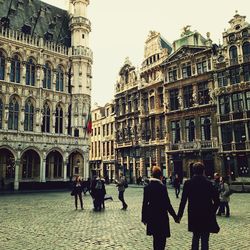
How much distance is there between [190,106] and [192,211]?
34.2 metres

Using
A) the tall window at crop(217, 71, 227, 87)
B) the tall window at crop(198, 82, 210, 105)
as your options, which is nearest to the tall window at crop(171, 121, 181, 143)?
the tall window at crop(198, 82, 210, 105)

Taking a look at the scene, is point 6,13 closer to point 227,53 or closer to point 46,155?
point 46,155

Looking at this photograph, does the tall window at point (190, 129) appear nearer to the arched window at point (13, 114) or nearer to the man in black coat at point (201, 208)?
the arched window at point (13, 114)

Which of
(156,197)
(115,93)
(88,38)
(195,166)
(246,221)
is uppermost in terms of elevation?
(88,38)

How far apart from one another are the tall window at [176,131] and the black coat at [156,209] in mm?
34279

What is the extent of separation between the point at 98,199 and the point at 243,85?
25.4 metres

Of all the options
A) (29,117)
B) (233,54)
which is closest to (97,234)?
(29,117)

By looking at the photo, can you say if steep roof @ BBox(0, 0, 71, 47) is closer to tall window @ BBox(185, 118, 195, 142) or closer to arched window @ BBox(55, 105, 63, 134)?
arched window @ BBox(55, 105, 63, 134)

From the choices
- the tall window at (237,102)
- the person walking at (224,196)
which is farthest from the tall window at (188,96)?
the person walking at (224,196)

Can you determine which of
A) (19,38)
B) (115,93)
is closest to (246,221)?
(19,38)

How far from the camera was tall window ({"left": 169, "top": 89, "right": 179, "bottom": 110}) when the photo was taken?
4038 centimetres

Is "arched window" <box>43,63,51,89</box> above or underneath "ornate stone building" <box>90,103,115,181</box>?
above

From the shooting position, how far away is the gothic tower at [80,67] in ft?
128

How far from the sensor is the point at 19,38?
35.2 m
